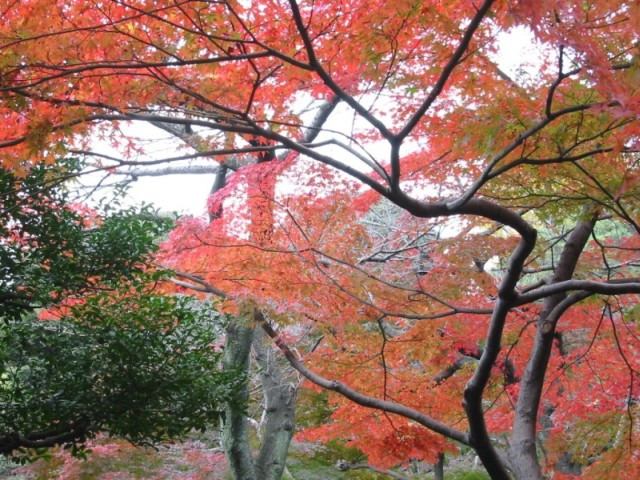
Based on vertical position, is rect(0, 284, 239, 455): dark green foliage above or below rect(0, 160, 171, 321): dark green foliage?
below

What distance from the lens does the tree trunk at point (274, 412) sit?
784 centimetres

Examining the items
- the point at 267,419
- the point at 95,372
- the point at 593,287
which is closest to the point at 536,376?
the point at 593,287

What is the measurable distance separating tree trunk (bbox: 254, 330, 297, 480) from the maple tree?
845mm

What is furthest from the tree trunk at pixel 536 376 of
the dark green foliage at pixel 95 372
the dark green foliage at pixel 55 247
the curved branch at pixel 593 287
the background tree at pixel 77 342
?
the dark green foliage at pixel 55 247

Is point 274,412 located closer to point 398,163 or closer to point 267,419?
point 267,419

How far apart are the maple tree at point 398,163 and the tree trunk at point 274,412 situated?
0.84 meters

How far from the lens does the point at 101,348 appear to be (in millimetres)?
4430

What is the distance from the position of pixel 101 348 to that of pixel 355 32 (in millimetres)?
3111

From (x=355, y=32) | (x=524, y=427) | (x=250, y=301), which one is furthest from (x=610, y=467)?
(x=355, y=32)

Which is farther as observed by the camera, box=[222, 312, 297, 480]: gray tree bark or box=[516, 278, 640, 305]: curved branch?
box=[222, 312, 297, 480]: gray tree bark

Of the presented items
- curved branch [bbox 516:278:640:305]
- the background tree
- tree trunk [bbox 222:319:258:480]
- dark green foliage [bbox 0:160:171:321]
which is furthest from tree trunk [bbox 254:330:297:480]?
curved branch [bbox 516:278:640:305]

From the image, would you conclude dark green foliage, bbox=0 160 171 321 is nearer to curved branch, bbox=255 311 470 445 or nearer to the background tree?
the background tree

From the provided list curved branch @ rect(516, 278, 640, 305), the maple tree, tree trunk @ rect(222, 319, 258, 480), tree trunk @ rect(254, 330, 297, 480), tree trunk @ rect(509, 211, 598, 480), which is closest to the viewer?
the maple tree

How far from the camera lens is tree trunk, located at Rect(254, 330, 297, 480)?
784 centimetres
